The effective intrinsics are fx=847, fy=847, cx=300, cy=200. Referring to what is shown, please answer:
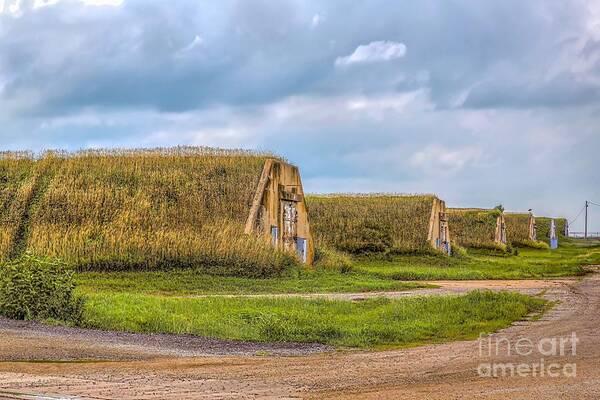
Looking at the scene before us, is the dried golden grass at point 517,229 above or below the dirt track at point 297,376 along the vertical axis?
above

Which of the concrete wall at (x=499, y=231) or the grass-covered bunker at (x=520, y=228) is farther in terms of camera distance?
the grass-covered bunker at (x=520, y=228)

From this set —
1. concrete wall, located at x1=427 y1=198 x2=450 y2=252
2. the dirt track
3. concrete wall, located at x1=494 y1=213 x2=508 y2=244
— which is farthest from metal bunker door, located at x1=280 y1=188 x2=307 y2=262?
concrete wall, located at x1=494 y1=213 x2=508 y2=244

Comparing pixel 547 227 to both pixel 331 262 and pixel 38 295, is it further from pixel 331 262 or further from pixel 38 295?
pixel 38 295

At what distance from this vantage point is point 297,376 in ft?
36.8

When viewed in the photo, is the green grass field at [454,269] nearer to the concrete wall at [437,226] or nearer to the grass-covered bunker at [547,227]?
the concrete wall at [437,226]

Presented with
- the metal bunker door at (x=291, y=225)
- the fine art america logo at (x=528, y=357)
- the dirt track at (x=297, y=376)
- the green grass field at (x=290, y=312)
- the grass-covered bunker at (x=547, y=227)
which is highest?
the grass-covered bunker at (x=547, y=227)

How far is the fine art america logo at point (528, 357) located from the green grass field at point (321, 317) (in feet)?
5.47

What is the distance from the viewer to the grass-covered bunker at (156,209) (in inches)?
1233

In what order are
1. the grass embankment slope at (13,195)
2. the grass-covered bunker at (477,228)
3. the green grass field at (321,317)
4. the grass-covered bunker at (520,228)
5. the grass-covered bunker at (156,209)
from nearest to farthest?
the green grass field at (321,317) → the grass-covered bunker at (156,209) → the grass embankment slope at (13,195) → the grass-covered bunker at (477,228) → the grass-covered bunker at (520,228)

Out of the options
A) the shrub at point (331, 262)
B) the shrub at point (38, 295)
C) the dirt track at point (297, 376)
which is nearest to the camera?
the dirt track at point (297, 376)

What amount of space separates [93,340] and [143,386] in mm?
4533

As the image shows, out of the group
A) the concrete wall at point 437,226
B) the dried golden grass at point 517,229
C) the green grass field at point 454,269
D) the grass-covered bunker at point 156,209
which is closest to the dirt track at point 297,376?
the grass-covered bunker at point 156,209

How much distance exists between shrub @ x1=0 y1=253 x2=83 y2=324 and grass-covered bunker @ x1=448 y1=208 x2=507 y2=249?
171 ft

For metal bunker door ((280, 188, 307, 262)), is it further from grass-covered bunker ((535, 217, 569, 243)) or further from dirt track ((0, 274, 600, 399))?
grass-covered bunker ((535, 217, 569, 243))
